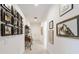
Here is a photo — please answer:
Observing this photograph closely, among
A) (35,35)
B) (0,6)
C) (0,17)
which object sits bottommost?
(35,35)

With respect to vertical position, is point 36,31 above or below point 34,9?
below

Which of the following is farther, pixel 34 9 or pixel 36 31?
pixel 36 31

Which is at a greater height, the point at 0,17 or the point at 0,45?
the point at 0,17

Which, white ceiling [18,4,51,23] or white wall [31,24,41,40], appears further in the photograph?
white wall [31,24,41,40]

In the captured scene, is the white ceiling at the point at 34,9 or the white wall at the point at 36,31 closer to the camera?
the white ceiling at the point at 34,9

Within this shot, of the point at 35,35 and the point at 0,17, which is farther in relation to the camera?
the point at 35,35

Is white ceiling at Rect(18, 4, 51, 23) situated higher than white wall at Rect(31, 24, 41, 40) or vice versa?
white ceiling at Rect(18, 4, 51, 23)

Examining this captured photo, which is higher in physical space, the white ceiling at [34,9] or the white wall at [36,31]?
the white ceiling at [34,9]
